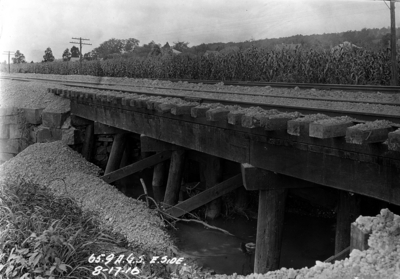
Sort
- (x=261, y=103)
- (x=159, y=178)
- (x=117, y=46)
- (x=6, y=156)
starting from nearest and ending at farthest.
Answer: (x=117, y=46)
(x=6, y=156)
(x=261, y=103)
(x=159, y=178)

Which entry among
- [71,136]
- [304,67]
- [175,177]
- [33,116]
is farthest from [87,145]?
[304,67]

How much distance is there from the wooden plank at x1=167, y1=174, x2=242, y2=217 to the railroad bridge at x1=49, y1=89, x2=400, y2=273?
0.05 feet

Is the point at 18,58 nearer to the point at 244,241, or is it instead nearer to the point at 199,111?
the point at 199,111

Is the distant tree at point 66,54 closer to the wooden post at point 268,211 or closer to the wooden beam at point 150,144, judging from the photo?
the wooden post at point 268,211

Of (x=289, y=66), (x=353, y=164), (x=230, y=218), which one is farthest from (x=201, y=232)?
(x=289, y=66)

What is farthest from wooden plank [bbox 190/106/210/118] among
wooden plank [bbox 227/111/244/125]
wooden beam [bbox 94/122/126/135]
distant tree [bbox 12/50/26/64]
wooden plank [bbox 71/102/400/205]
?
wooden beam [bbox 94/122/126/135]

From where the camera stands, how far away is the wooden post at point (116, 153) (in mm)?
8117

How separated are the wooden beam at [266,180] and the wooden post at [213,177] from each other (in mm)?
2944

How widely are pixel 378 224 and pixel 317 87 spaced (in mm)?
7143

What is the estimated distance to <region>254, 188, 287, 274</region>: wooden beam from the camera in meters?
4.48

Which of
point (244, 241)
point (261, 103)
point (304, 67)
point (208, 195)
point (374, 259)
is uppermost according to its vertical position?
point (304, 67)

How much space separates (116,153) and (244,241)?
122 inches

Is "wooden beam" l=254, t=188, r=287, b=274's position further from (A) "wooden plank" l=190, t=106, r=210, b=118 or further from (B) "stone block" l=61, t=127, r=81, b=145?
(B) "stone block" l=61, t=127, r=81, b=145

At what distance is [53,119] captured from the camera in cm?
519
